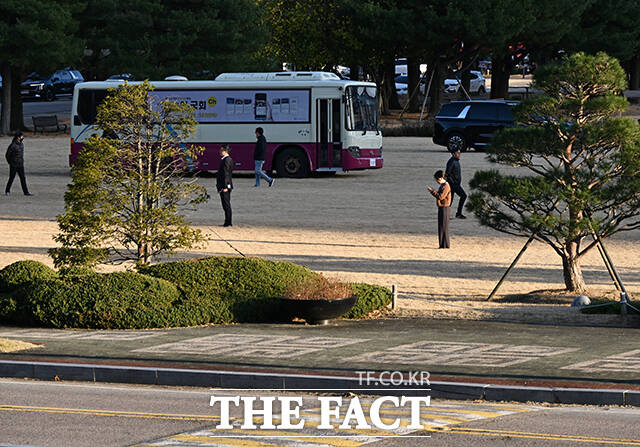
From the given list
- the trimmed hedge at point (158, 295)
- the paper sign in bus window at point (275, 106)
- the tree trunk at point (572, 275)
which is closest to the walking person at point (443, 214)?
the tree trunk at point (572, 275)

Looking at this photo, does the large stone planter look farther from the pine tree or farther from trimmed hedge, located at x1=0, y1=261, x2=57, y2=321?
trimmed hedge, located at x1=0, y1=261, x2=57, y2=321

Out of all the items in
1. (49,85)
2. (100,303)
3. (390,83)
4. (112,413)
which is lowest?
(112,413)

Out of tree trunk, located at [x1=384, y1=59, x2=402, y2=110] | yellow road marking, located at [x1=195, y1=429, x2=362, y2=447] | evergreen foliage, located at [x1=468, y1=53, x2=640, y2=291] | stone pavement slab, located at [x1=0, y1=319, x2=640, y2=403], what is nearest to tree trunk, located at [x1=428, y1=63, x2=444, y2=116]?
tree trunk, located at [x1=384, y1=59, x2=402, y2=110]

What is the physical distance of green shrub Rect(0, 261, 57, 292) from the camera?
15727 millimetres

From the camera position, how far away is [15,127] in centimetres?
6269

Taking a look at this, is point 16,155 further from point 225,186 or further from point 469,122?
point 469,122

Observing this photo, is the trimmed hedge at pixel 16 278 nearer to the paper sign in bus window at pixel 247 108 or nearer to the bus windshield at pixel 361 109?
the bus windshield at pixel 361 109

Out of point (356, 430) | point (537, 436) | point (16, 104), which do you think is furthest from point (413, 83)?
point (537, 436)

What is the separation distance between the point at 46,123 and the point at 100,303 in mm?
50523

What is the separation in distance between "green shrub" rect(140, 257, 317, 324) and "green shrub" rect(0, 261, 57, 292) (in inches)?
58.4

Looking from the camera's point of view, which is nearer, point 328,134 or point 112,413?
point 112,413

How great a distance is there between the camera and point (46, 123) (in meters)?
63.2

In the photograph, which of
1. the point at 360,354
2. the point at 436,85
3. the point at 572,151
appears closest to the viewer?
the point at 360,354

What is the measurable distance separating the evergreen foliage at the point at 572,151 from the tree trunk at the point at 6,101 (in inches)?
1810
